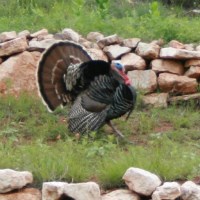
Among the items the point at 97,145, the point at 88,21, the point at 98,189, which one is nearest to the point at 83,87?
the point at 97,145

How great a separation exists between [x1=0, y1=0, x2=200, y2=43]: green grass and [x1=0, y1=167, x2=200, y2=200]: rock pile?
13.7 feet

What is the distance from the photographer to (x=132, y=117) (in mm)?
8539

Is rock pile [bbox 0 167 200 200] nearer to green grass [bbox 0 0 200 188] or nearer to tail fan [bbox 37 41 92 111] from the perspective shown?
green grass [bbox 0 0 200 188]

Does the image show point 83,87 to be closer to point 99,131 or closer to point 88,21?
point 99,131

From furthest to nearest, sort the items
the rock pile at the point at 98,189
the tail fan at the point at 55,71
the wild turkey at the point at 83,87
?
the tail fan at the point at 55,71 < the wild turkey at the point at 83,87 < the rock pile at the point at 98,189

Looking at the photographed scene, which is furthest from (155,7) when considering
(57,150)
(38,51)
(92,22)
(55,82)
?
(57,150)

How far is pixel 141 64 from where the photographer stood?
9.16 m

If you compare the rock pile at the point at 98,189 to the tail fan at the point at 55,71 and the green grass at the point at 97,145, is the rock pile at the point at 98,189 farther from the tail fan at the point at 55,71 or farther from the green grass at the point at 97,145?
the tail fan at the point at 55,71

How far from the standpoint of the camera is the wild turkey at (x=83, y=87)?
774 cm

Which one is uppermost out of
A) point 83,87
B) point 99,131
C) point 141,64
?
point 83,87

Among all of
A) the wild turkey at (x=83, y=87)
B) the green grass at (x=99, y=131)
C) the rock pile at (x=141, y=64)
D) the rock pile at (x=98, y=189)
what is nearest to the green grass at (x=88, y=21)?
the green grass at (x=99, y=131)

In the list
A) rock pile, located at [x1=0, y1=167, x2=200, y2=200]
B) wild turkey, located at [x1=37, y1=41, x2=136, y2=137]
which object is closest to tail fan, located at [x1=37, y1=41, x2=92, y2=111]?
wild turkey, located at [x1=37, y1=41, x2=136, y2=137]

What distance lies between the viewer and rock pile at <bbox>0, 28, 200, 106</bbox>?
29.6 feet

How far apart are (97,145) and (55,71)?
145 centimetres
